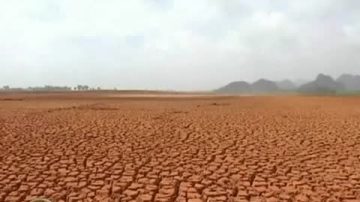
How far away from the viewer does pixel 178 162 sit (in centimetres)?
796

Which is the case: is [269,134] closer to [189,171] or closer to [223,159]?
[223,159]

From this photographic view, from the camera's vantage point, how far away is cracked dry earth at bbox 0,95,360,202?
629 centimetres

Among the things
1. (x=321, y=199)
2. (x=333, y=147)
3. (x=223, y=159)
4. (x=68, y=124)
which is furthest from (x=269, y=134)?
(x=68, y=124)

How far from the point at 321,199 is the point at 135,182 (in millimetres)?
2844

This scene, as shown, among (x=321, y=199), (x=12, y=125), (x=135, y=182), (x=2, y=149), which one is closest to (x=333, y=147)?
(x=321, y=199)

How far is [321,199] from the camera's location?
6.04 meters

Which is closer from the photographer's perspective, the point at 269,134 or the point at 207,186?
the point at 207,186

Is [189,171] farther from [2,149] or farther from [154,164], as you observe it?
[2,149]

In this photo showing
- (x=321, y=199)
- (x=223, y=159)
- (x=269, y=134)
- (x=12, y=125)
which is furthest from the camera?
(x=12, y=125)

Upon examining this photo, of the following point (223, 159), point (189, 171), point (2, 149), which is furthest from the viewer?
point (2, 149)

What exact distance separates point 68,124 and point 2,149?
3.92m

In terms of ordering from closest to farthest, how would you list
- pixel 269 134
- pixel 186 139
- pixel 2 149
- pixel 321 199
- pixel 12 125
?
1. pixel 321 199
2. pixel 2 149
3. pixel 186 139
4. pixel 269 134
5. pixel 12 125

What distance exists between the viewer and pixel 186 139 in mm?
10289

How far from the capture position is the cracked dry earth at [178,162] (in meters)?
6.29
